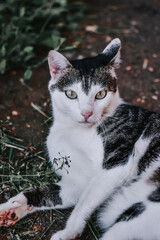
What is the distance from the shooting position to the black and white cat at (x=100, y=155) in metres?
2.31

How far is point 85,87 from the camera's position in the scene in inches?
95.1

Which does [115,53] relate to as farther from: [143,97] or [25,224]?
[25,224]

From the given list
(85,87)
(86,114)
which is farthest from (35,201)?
(85,87)

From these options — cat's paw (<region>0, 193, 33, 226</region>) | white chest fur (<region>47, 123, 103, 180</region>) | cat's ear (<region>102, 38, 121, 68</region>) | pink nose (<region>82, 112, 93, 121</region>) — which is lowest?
cat's paw (<region>0, 193, 33, 226</region>)

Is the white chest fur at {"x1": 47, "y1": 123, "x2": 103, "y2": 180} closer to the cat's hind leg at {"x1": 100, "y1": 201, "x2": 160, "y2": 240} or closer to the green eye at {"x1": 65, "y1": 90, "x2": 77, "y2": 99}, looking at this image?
the green eye at {"x1": 65, "y1": 90, "x2": 77, "y2": 99}

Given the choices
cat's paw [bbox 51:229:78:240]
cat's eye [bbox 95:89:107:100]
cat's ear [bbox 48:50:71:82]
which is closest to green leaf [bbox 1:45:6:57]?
cat's ear [bbox 48:50:71:82]

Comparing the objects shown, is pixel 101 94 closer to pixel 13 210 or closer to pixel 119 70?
pixel 13 210

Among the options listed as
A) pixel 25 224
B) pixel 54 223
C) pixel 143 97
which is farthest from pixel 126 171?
pixel 143 97

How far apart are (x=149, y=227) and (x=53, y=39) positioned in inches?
98.4

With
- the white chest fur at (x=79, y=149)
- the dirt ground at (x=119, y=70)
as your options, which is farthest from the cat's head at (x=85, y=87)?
the dirt ground at (x=119, y=70)

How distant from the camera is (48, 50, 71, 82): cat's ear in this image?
8.10 ft

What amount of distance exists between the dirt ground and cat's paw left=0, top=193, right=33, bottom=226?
79 cm

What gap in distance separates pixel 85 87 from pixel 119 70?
1682 mm

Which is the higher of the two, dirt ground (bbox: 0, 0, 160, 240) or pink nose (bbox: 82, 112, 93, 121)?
pink nose (bbox: 82, 112, 93, 121)
